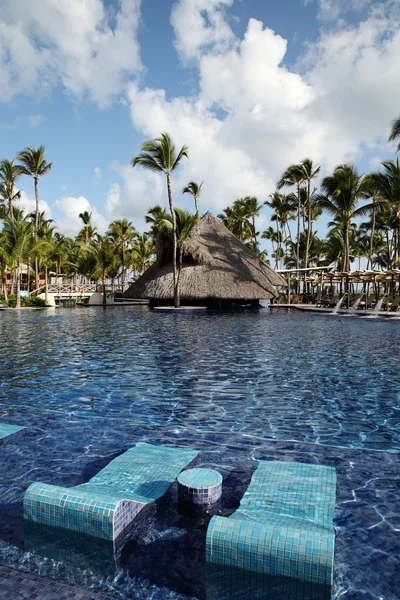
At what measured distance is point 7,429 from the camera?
4.76 meters

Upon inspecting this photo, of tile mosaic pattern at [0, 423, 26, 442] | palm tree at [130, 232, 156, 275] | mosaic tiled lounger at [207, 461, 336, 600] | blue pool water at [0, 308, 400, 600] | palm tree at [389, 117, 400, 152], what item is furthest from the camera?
palm tree at [130, 232, 156, 275]

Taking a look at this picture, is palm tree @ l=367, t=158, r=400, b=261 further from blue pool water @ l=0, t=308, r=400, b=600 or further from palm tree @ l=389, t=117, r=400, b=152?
blue pool water @ l=0, t=308, r=400, b=600

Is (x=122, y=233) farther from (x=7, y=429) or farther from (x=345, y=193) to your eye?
(x=7, y=429)

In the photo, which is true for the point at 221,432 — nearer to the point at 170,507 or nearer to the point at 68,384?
the point at 170,507

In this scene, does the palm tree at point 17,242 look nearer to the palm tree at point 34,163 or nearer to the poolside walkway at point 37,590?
Answer: the palm tree at point 34,163

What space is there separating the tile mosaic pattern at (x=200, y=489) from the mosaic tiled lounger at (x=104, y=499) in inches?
7.6

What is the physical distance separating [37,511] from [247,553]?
149 cm

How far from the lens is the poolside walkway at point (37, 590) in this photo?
7.52 ft

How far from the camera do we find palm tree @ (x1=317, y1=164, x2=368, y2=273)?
29359mm

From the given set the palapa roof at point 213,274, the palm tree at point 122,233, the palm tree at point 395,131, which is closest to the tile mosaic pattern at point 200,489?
the palm tree at point 395,131

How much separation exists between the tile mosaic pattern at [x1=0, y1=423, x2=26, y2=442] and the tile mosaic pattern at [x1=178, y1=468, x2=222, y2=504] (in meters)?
2.37

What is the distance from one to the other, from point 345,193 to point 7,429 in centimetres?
2898

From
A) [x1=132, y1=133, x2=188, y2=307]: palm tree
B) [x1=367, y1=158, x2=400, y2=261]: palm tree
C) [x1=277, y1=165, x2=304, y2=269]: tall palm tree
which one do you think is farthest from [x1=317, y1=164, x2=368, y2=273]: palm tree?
[x1=132, y1=133, x2=188, y2=307]: palm tree

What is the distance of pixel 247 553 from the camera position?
234 centimetres
